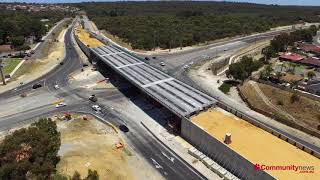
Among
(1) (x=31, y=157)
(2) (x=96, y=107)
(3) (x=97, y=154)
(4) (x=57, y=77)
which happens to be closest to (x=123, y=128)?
(3) (x=97, y=154)

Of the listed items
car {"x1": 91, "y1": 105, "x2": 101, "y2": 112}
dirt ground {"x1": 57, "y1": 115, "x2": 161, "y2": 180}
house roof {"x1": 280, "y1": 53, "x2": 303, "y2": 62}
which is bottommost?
dirt ground {"x1": 57, "y1": 115, "x2": 161, "y2": 180}

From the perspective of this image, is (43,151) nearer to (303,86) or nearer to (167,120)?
(167,120)

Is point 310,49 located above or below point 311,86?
above

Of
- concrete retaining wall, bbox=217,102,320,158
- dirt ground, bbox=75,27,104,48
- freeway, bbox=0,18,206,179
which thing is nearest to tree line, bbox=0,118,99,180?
freeway, bbox=0,18,206,179

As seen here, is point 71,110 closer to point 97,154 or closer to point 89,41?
point 97,154

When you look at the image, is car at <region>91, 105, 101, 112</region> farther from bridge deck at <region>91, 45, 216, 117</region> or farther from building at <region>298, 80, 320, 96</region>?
building at <region>298, 80, 320, 96</region>

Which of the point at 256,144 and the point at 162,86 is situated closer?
the point at 256,144

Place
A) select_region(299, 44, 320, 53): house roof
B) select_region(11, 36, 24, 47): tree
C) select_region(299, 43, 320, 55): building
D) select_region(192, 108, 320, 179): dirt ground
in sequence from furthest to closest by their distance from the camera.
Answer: select_region(11, 36, 24, 47): tree < select_region(299, 44, 320, 53): house roof < select_region(299, 43, 320, 55): building < select_region(192, 108, 320, 179): dirt ground
